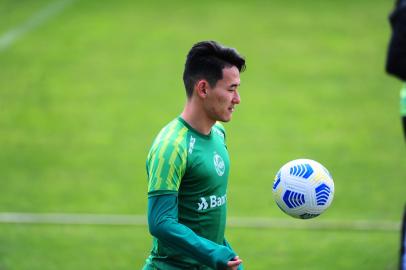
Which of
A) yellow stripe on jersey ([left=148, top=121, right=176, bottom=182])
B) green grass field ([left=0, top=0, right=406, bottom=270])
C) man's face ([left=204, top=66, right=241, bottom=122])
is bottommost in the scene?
green grass field ([left=0, top=0, right=406, bottom=270])

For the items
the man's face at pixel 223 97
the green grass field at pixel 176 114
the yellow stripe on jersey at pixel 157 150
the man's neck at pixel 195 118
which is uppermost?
the man's face at pixel 223 97

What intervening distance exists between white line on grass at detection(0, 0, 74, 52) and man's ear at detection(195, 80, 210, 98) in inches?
559

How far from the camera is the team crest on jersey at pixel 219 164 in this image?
584 centimetres

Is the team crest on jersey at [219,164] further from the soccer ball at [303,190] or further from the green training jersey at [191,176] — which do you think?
the soccer ball at [303,190]

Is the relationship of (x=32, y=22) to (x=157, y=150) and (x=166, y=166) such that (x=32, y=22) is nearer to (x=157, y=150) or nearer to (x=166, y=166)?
(x=157, y=150)

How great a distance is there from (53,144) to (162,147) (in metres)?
9.45

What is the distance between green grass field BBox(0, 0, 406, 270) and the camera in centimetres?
1096

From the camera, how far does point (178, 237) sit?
17.6 ft

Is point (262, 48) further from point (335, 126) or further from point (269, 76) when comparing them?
point (335, 126)

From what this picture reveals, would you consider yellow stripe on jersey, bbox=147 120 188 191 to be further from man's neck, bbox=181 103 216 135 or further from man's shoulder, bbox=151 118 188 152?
man's neck, bbox=181 103 216 135

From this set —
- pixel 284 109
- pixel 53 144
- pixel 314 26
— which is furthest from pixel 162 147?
pixel 314 26

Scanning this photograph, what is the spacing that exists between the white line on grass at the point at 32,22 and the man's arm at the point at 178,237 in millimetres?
14572

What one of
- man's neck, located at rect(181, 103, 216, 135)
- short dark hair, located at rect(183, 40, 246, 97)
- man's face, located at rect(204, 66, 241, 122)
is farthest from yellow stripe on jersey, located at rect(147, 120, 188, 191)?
short dark hair, located at rect(183, 40, 246, 97)

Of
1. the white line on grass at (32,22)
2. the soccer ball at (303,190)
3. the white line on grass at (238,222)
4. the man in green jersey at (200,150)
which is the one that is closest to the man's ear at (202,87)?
the man in green jersey at (200,150)
